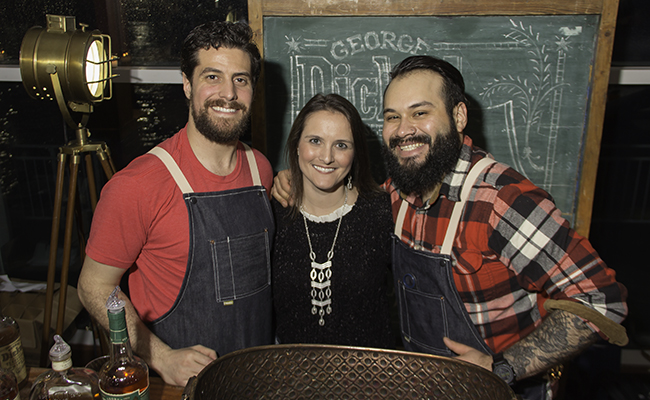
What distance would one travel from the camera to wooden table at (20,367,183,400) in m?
1.12

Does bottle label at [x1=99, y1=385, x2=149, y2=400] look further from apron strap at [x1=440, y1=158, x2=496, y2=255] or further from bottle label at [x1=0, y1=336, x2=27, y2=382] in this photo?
apron strap at [x1=440, y1=158, x2=496, y2=255]

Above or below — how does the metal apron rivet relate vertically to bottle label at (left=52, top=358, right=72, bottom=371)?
below

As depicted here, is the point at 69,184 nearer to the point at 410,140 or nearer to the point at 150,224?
the point at 150,224

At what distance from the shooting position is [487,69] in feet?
6.79

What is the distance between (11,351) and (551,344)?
1.52 meters

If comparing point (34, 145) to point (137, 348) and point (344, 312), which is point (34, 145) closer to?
point (137, 348)

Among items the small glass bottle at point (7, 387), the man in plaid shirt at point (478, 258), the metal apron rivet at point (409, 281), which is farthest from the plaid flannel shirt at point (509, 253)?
the small glass bottle at point (7, 387)

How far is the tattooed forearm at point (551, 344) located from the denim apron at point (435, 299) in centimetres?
14

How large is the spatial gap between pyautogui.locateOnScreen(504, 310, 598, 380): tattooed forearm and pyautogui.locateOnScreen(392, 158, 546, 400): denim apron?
14 cm

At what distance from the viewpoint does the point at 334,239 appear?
1806 millimetres

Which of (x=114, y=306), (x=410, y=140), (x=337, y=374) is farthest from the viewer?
(x=410, y=140)

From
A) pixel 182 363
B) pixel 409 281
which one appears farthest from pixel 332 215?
pixel 182 363

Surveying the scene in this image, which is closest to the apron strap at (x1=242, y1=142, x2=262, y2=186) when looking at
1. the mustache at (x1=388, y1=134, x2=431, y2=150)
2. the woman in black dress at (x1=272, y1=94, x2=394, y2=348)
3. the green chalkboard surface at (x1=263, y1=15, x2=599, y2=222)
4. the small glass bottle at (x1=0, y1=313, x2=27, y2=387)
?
the woman in black dress at (x1=272, y1=94, x2=394, y2=348)

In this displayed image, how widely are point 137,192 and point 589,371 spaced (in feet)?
8.99
